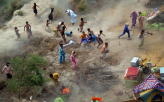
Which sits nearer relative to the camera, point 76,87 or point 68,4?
point 76,87

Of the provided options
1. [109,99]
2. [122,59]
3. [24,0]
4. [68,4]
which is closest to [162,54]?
[122,59]

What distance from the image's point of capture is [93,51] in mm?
11961

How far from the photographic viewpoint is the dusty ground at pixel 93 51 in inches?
344

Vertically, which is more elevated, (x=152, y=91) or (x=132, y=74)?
(x=132, y=74)

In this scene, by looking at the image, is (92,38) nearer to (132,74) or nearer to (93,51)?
(93,51)

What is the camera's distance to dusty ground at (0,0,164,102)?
8.74 metres

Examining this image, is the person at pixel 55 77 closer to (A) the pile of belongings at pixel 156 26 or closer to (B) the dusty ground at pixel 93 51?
(B) the dusty ground at pixel 93 51

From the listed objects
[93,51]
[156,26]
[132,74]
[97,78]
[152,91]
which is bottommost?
[152,91]

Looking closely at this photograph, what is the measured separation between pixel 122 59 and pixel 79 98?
3.54m

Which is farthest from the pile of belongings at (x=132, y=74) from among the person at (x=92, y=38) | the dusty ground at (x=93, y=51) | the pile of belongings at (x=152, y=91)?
the person at (x=92, y=38)

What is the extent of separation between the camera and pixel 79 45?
42.3ft

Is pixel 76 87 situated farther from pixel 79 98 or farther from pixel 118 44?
pixel 118 44

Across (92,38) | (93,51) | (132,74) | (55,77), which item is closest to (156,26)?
(92,38)

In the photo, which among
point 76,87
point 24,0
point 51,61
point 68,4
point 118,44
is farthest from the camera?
point 24,0
